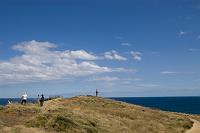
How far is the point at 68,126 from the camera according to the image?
44.4 meters

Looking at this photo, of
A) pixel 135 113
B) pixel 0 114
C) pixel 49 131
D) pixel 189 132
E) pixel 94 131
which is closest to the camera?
pixel 49 131

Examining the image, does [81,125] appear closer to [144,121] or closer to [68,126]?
[68,126]

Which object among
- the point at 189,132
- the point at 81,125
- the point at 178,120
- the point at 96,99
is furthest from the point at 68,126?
the point at 96,99

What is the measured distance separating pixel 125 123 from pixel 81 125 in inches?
332

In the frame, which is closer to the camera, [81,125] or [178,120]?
[81,125]

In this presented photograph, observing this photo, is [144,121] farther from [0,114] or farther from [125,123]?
[0,114]

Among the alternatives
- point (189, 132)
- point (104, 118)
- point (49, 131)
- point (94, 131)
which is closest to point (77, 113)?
point (104, 118)

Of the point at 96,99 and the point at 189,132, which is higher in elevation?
the point at 96,99

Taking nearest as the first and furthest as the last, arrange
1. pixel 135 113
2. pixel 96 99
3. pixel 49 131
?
pixel 49 131
pixel 135 113
pixel 96 99

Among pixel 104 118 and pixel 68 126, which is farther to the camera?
pixel 104 118

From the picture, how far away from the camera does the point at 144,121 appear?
2201 inches

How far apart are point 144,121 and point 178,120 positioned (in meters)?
9.73

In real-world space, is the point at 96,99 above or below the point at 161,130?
above

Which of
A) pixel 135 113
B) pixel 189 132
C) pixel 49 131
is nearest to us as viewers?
pixel 49 131
